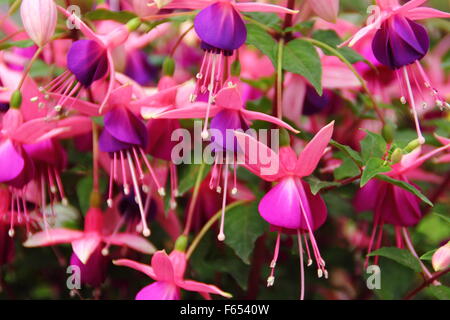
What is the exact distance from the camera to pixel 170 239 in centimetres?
127

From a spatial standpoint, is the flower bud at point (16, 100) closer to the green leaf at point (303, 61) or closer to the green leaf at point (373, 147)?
the green leaf at point (303, 61)

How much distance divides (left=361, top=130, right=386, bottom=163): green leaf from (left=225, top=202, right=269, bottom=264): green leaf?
22cm

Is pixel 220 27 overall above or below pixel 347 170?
above

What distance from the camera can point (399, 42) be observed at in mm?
802

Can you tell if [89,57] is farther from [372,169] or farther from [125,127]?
[372,169]

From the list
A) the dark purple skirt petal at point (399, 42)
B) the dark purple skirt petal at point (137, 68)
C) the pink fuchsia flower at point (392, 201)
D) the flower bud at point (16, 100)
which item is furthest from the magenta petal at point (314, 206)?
the dark purple skirt petal at point (137, 68)

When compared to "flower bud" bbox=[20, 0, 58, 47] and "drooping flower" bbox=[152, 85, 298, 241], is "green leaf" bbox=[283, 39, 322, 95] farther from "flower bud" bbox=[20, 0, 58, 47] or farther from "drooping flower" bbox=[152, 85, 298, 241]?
"flower bud" bbox=[20, 0, 58, 47]

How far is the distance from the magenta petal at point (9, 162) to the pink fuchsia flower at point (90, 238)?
5.8 inches

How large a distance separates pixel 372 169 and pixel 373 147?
12 cm

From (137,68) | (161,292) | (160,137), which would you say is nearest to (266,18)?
(160,137)

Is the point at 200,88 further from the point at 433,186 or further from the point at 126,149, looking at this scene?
the point at 433,186

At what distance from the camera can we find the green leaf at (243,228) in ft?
3.00

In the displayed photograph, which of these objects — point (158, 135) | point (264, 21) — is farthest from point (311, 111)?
point (158, 135)
